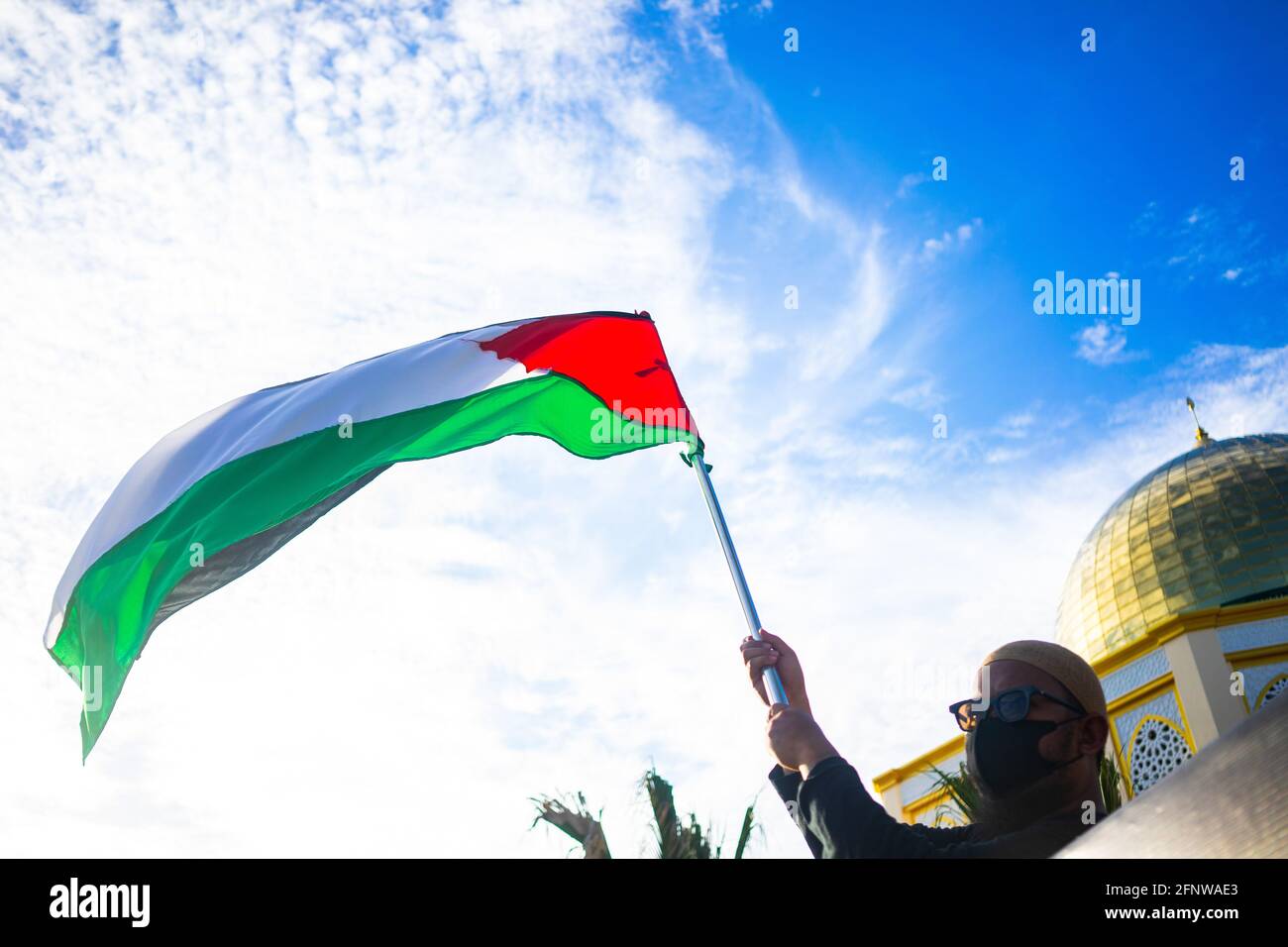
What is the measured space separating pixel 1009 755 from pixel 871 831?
0.65 metres

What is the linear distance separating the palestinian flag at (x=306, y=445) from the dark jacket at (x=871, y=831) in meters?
2.36

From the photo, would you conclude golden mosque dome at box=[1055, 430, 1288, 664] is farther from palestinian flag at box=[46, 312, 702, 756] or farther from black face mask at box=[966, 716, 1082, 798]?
black face mask at box=[966, 716, 1082, 798]

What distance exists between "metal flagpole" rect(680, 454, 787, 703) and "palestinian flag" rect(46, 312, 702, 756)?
0.55 ft

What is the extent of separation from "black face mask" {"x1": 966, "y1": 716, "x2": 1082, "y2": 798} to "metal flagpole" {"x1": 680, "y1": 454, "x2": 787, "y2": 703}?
545 mm

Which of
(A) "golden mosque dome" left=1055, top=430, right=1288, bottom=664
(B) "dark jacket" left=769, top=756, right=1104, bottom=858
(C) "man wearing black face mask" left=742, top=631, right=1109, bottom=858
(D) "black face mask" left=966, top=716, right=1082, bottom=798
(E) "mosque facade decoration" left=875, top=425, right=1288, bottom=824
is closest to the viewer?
(B) "dark jacket" left=769, top=756, right=1104, bottom=858

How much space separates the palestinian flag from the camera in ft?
14.0

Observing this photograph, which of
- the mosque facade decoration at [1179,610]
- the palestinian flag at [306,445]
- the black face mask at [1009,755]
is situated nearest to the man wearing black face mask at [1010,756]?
the black face mask at [1009,755]

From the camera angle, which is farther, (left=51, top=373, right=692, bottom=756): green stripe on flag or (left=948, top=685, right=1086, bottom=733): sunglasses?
(left=51, top=373, right=692, bottom=756): green stripe on flag

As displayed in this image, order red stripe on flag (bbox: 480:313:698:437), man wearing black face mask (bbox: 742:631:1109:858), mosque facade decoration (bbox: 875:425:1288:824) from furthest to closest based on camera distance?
mosque facade decoration (bbox: 875:425:1288:824) < red stripe on flag (bbox: 480:313:698:437) < man wearing black face mask (bbox: 742:631:1109:858)

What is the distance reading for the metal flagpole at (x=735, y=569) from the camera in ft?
9.31

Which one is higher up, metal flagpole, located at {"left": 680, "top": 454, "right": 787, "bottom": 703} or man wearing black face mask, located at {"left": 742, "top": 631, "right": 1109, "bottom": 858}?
metal flagpole, located at {"left": 680, "top": 454, "right": 787, "bottom": 703}

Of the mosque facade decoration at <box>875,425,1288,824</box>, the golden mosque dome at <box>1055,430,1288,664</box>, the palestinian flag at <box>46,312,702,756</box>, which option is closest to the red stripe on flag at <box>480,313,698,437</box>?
the palestinian flag at <box>46,312,702,756</box>

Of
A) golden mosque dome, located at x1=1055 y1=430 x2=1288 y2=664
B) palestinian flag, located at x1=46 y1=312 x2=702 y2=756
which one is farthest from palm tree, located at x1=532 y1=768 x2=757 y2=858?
golden mosque dome, located at x1=1055 y1=430 x2=1288 y2=664

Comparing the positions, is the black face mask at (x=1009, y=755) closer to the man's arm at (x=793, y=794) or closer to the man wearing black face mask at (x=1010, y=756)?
the man wearing black face mask at (x=1010, y=756)
